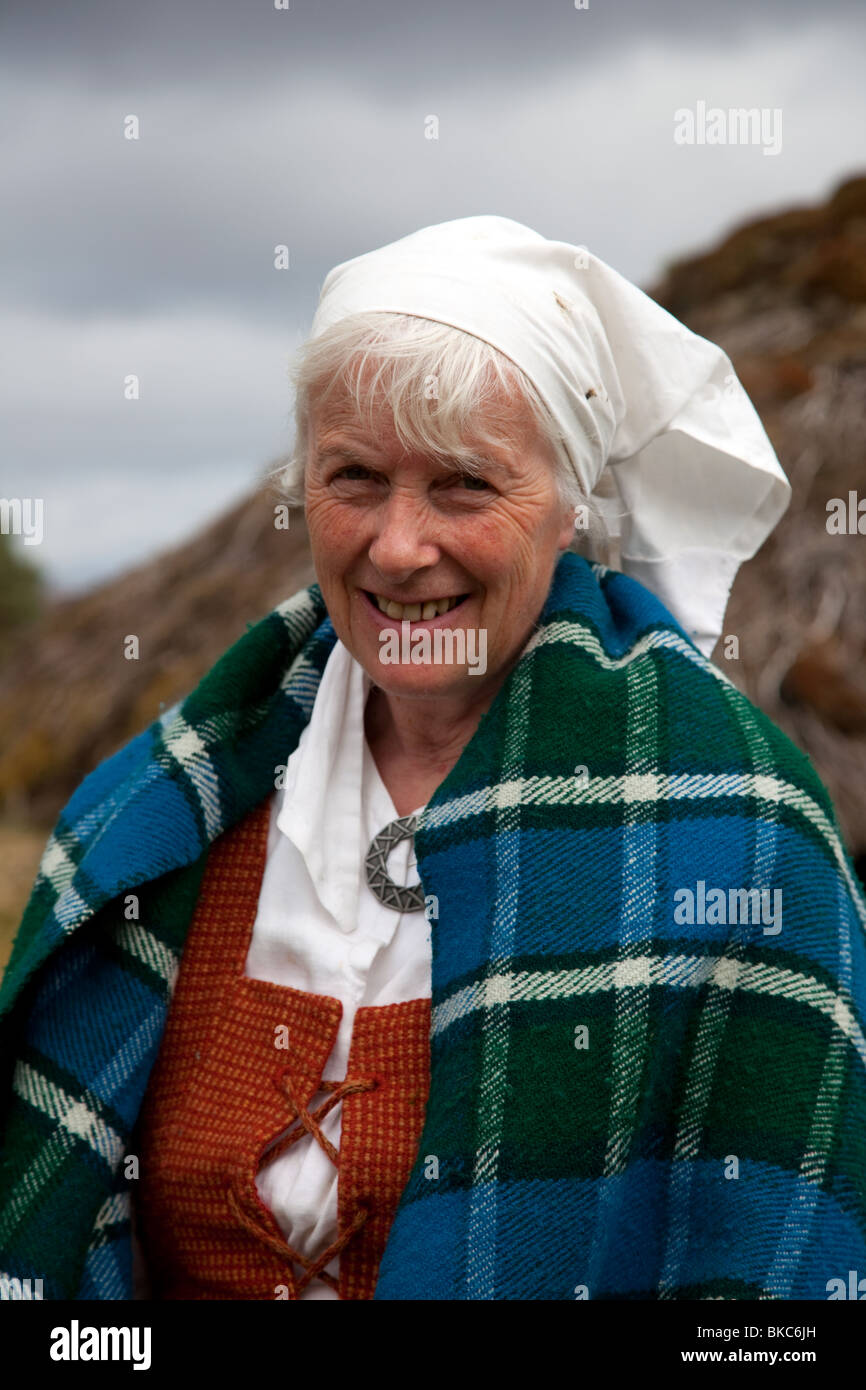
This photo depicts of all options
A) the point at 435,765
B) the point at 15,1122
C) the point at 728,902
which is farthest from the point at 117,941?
the point at 728,902

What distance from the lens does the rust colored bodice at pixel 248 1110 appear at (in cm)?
180

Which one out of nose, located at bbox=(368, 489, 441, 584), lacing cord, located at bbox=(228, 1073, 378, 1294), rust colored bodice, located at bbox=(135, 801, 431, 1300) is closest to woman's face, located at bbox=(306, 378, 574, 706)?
nose, located at bbox=(368, 489, 441, 584)

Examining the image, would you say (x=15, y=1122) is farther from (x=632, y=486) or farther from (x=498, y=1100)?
(x=632, y=486)

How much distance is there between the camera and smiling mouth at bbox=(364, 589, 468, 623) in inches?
73.6

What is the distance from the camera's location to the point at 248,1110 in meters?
1.88

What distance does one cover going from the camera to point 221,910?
2010 millimetres

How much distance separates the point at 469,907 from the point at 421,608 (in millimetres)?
438

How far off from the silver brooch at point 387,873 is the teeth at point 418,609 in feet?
1.09

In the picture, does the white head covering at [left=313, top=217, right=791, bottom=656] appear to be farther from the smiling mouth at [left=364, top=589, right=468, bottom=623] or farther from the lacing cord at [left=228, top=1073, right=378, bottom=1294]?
the lacing cord at [left=228, top=1073, right=378, bottom=1294]

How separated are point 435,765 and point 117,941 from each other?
1.87 ft

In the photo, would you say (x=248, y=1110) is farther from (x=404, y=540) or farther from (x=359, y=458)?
(x=359, y=458)

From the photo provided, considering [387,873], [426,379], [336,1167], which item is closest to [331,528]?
[426,379]

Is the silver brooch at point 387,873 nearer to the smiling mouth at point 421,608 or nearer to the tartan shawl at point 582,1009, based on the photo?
the tartan shawl at point 582,1009

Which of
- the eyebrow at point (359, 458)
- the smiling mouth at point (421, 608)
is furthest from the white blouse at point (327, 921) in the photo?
the eyebrow at point (359, 458)
